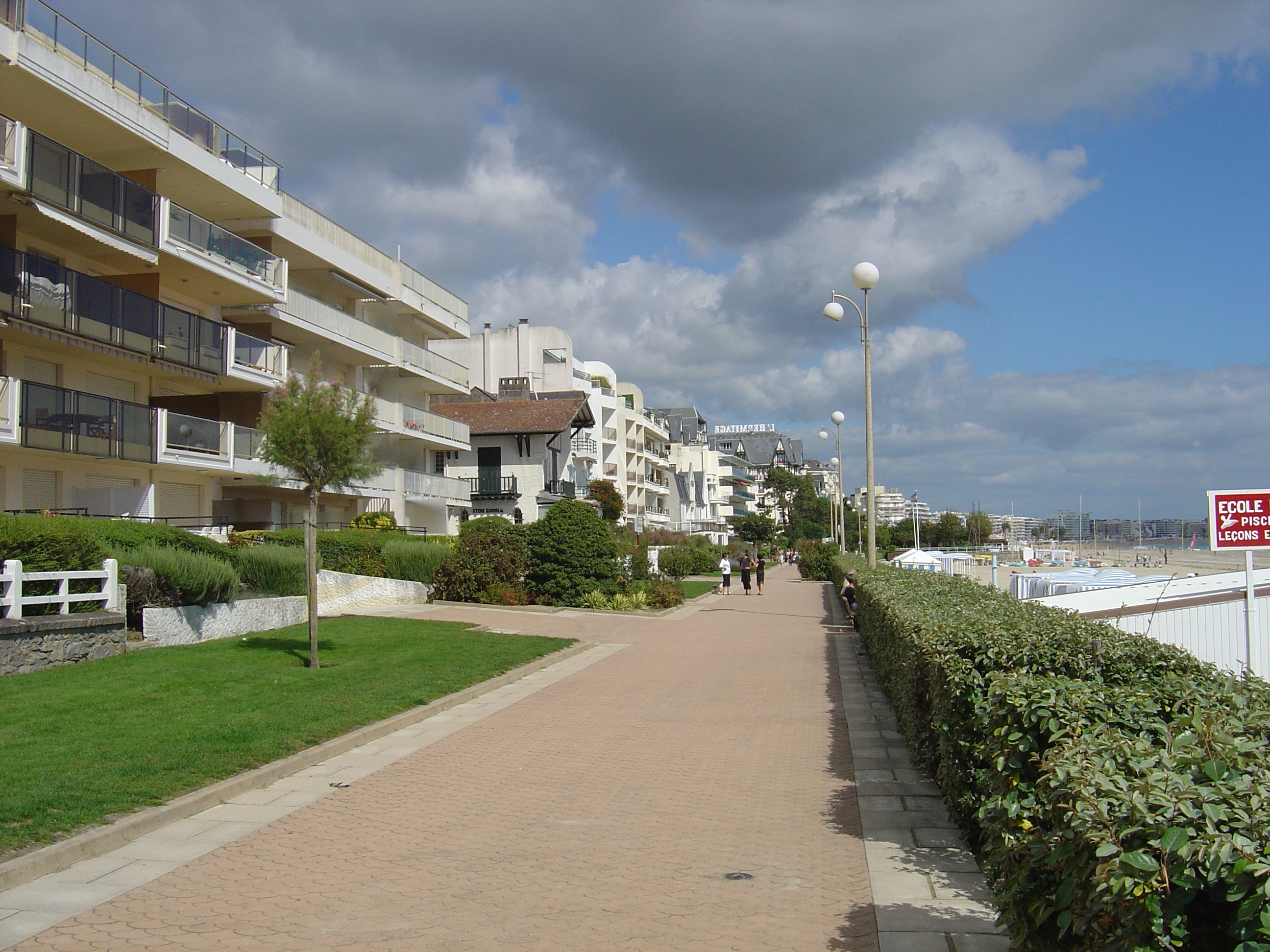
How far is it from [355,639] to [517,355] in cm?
5060

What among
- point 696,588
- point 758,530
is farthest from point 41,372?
point 758,530

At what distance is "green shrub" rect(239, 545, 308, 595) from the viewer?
1994 centimetres

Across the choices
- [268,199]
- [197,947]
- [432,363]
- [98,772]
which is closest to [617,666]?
[98,772]

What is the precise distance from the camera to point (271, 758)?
8750mm

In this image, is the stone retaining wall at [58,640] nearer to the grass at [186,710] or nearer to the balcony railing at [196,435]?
the grass at [186,710]

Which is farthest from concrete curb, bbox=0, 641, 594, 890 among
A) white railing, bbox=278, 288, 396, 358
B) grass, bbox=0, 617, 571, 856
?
white railing, bbox=278, 288, 396, 358

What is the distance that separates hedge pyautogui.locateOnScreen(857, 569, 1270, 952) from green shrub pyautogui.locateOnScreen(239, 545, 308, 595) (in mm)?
16356

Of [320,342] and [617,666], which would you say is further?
[320,342]

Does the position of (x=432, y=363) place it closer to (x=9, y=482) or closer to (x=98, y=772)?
(x=9, y=482)

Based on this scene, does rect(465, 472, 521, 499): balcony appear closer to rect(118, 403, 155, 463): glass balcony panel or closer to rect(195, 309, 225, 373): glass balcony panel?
rect(195, 309, 225, 373): glass balcony panel

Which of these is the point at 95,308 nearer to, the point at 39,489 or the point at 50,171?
the point at 50,171

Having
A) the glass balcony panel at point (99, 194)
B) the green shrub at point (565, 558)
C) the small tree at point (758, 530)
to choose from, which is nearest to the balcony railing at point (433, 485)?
the green shrub at point (565, 558)

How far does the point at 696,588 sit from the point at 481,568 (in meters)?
17.3

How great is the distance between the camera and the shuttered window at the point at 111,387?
864 inches
